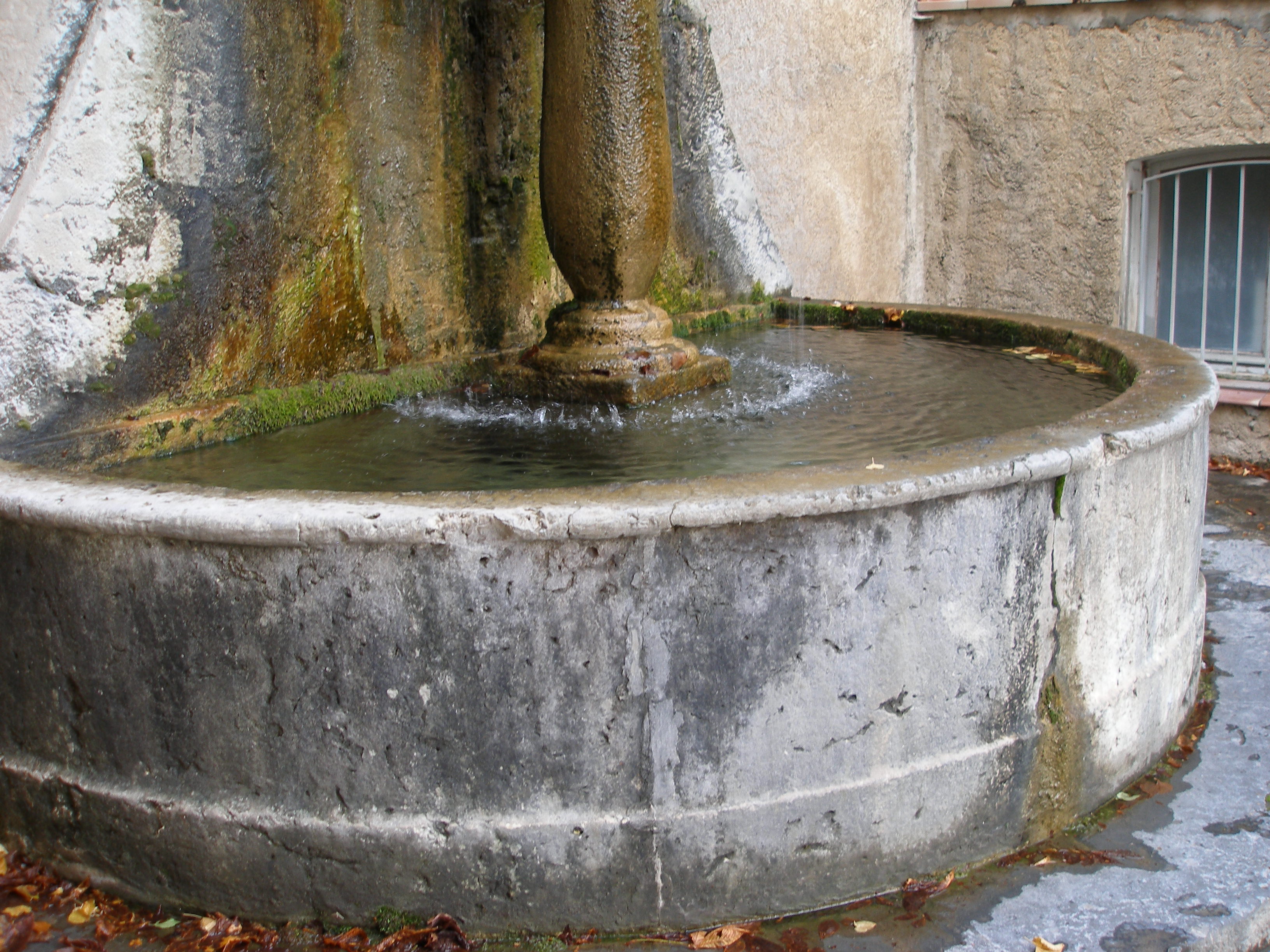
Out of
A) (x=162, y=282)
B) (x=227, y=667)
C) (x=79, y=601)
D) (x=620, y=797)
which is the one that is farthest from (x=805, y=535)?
(x=162, y=282)

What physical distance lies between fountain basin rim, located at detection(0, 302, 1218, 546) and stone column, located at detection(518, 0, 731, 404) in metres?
1.34

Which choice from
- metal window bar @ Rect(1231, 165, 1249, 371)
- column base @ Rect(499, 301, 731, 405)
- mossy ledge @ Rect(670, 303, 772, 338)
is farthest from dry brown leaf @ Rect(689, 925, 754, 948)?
metal window bar @ Rect(1231, 165, 1249, 371)

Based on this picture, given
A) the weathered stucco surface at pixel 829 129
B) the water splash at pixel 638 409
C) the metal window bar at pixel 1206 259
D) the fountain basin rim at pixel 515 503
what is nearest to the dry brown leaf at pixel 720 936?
A: the fountain basin rim at pixel 515 503

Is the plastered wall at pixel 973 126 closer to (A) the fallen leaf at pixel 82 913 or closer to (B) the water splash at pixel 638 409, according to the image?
(B) the water splash at pixel 638 409

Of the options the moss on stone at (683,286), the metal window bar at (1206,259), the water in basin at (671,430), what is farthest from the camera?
the metal window bar at (1206,259)

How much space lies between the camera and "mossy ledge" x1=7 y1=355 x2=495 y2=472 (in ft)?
9.06

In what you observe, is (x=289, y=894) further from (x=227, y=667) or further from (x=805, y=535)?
(x=805, y=535)

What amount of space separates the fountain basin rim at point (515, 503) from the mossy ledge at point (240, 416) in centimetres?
50

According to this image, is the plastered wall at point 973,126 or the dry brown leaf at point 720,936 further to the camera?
the plastered wall at point 973,126

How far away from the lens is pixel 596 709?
2049 mm

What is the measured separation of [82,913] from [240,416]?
137 centimetres

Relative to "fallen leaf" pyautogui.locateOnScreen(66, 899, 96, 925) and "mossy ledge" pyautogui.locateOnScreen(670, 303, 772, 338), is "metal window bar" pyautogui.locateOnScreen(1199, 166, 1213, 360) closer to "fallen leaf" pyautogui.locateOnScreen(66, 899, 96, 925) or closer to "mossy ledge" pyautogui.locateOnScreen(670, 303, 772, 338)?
"mossy ledge" pyautogui.locateOnScreen(670, 303, 772, 338)

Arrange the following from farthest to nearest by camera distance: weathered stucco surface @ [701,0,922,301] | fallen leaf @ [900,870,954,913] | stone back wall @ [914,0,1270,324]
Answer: stone back wall @ [914,0,1270,324], weathered stucco surface @ [701,0,922,301], fallen leaf @ [900,870,954,913]

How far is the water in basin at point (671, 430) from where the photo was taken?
2689 millimetres
